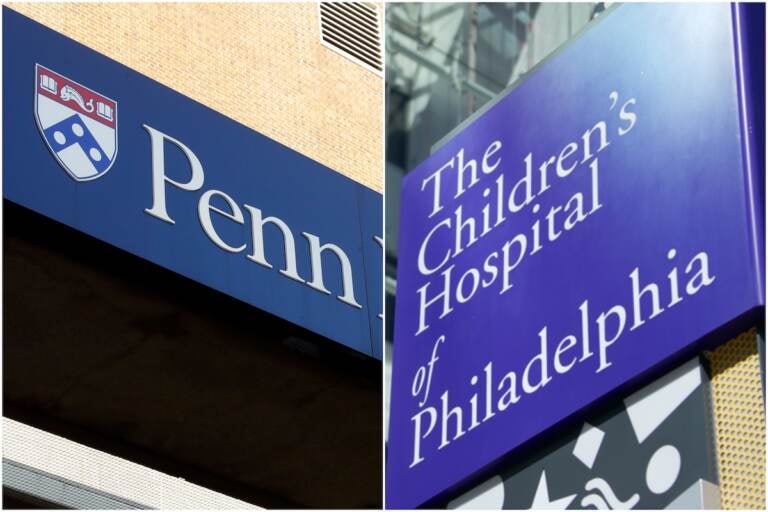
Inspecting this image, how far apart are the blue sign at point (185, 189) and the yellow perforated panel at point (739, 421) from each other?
9.84m

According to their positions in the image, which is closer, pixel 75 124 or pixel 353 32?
pixel 75 124

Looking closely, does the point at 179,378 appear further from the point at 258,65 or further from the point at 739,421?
the point at 739,421

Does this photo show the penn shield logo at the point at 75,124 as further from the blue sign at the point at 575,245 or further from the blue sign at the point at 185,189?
the blue sign at the point at 575,245

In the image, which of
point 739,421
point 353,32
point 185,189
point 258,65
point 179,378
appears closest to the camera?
point 739,421

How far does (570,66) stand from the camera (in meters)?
10.5

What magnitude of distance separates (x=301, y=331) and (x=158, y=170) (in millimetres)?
2781

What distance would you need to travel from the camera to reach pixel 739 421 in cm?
831

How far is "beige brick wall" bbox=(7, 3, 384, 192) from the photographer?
18719mm

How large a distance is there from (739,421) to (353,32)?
48.3 ft

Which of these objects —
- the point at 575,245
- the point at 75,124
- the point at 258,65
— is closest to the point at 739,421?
the point at 575,245

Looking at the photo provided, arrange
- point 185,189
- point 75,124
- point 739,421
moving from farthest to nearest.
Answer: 1. point 185,189
2. point 75,124
3. point 739,421

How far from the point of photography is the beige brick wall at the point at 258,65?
1872 centimetres

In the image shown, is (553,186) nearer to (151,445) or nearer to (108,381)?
(108,381)

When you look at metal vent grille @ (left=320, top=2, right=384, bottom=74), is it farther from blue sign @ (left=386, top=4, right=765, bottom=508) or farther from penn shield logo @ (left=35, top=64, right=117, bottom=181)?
blue sign @ (left=386, top=4, right=765, bottom=508)
